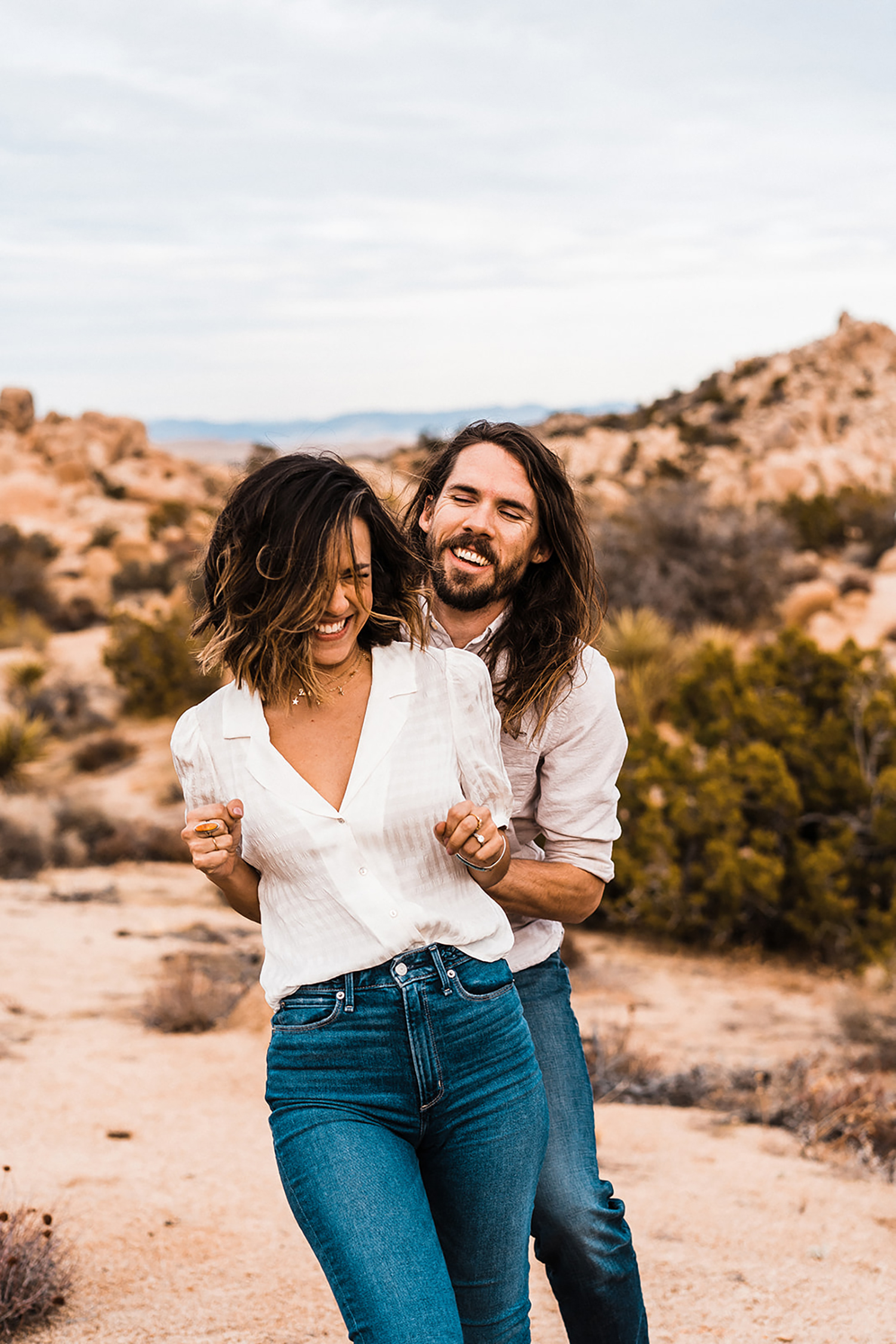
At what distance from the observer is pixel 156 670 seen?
1672 centimetres

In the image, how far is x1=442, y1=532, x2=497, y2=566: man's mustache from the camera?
2.50m

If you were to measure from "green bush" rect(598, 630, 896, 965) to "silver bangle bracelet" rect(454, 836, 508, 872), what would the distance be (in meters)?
6.63

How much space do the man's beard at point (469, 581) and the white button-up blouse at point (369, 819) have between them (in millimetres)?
516

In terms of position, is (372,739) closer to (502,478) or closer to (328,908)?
(328,908)

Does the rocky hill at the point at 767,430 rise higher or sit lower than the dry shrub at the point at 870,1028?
higher

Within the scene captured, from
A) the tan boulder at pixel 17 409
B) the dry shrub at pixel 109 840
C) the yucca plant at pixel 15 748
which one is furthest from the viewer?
the tan boulder at pixel 17 409

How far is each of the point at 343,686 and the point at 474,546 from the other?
2.06ft

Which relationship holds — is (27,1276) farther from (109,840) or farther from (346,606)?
(109,840)

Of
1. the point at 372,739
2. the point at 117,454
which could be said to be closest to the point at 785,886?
the point at 372,739

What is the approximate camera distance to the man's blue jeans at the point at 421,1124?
5.64 ft

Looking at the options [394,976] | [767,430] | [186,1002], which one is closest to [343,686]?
[394,976]

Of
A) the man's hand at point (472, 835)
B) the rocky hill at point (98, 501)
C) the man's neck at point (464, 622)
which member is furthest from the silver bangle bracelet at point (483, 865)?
the rocky hill at point (98, 501)

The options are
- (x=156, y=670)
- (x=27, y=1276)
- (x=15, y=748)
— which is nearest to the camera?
(x=27, y=1276)

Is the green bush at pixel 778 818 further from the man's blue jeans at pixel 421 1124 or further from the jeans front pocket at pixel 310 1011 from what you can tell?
the jeans front pocket at pixel 310 1011
